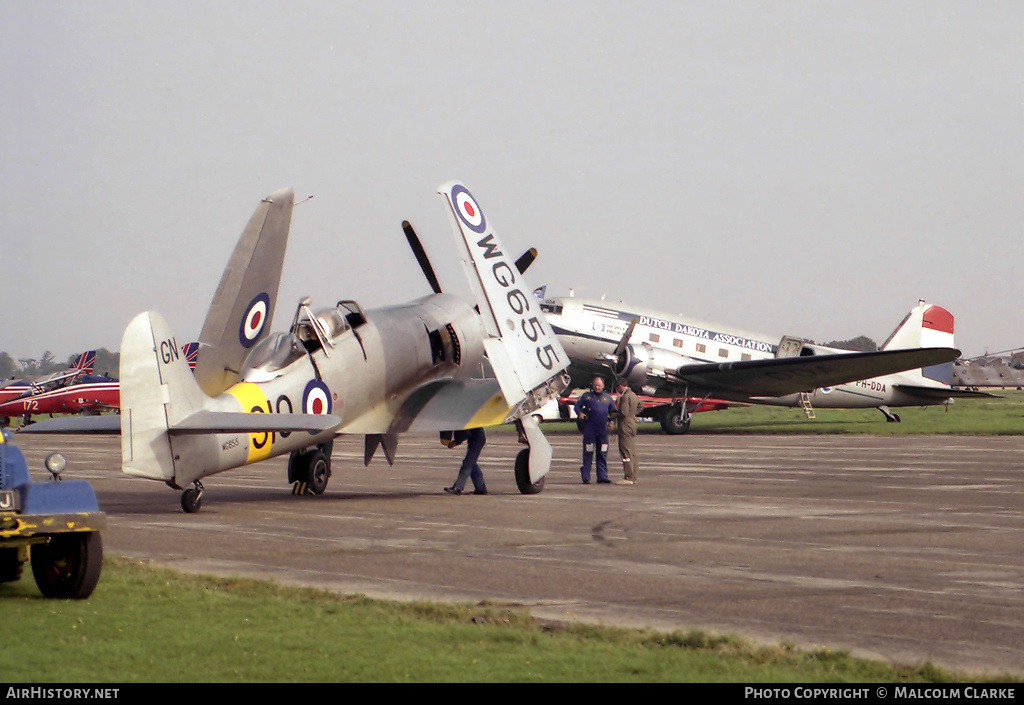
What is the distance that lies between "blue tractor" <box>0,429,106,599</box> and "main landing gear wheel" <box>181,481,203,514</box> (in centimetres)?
744

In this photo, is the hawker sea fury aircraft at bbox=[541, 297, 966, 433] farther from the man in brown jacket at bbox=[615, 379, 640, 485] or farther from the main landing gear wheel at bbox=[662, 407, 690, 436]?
the man in brown jacket at bbox=[615, 379, 640, 485]

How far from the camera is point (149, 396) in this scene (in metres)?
15.5

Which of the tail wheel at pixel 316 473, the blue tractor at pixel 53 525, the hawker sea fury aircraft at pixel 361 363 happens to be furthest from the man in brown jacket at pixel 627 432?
the blue tractor at pixel 53 525

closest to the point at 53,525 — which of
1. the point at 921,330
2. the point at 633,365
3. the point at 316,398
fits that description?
the point at 316,398

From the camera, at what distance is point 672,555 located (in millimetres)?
12625

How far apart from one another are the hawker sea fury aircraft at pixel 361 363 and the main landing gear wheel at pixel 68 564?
22.7 ft

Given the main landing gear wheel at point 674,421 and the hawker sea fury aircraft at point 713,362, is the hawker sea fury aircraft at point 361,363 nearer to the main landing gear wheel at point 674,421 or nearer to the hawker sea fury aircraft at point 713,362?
the hawker sea fury aircraft at point 713,362

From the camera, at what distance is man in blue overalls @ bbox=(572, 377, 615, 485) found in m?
23.3

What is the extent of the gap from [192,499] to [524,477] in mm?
5909

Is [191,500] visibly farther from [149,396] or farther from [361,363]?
[361,363]

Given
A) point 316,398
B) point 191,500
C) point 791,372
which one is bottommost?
point 191,500

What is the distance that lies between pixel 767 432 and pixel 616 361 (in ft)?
25.3
